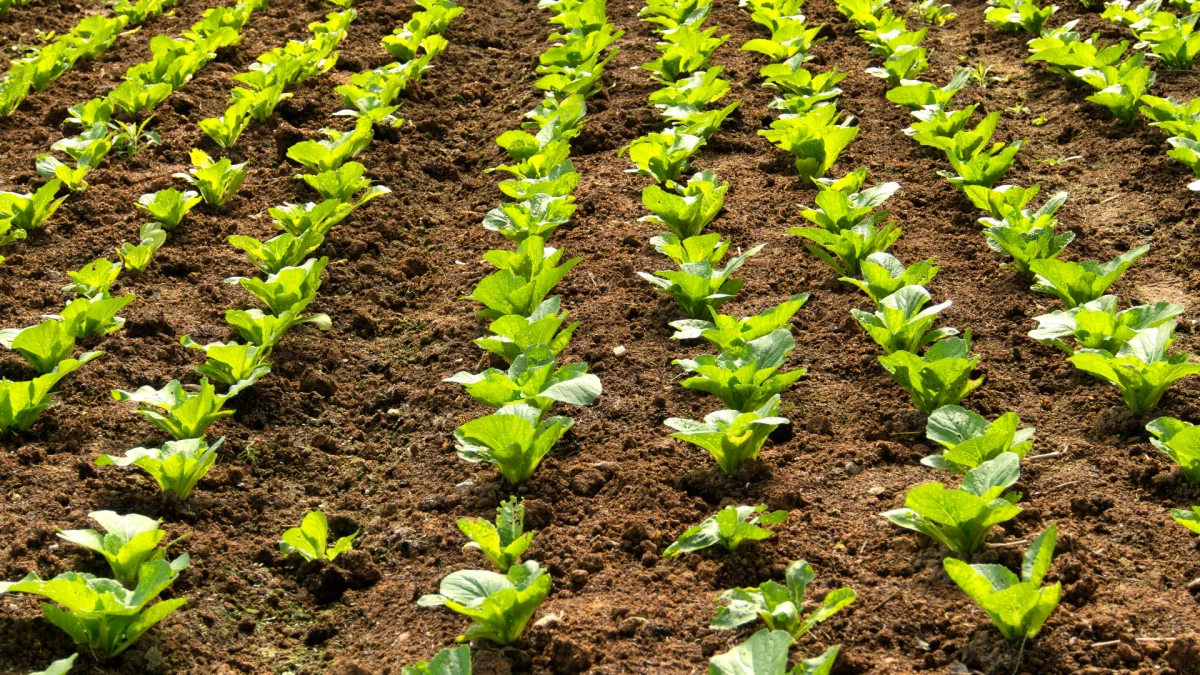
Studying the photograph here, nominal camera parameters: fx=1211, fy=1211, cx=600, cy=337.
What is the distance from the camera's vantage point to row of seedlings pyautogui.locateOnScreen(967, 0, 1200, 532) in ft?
11.3

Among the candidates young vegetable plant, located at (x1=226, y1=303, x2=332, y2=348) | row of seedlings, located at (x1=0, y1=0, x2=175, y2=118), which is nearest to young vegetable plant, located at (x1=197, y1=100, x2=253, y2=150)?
row of seedlings, located at (x1=0, y1=0, x2=175, y2=118)

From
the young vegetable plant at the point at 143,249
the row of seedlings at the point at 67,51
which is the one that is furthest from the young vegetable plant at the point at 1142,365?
the row of seedlings at the point at 67,51

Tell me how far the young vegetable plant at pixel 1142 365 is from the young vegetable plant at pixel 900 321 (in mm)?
480

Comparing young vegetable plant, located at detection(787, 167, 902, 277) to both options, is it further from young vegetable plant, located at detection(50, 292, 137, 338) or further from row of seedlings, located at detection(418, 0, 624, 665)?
young vegetable plant, located at detection(50, 292, 137, 338)

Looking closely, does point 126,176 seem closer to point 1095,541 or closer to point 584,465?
point 584,465

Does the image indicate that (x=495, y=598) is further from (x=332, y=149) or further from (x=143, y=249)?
(x=332, y=149)

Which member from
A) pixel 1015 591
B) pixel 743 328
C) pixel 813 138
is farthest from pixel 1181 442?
pixel 813 138

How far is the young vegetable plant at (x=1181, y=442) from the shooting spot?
3232mm

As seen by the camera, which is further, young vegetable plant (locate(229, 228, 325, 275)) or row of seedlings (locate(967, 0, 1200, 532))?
young vegetable plant (locate(229, 228, 325, 275))

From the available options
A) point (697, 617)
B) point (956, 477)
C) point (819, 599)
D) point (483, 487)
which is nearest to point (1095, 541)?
point (956, 477)

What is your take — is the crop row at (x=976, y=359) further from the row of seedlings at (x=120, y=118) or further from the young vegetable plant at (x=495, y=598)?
the row of seedlings at (x=120, y=118)

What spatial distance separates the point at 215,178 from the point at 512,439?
2750 millimetres

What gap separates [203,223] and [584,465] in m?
2.66

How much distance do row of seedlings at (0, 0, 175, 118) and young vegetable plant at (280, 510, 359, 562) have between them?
4381 millimetres
